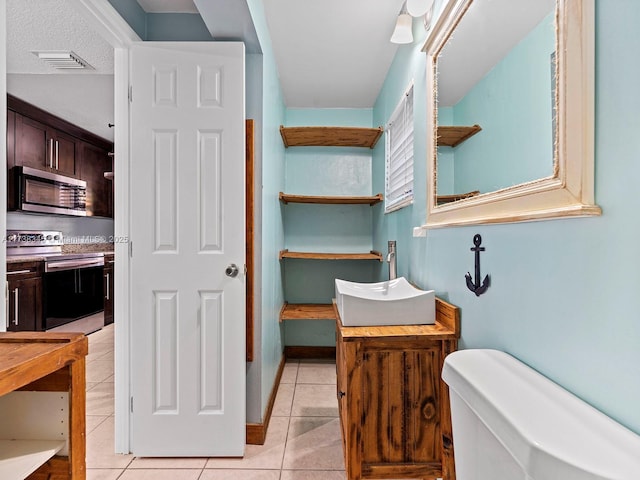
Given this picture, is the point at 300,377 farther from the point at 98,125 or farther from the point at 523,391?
the point at 98,125

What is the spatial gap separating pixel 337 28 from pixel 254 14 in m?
0.65

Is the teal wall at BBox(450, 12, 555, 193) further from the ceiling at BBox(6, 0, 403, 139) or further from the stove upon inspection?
the stove

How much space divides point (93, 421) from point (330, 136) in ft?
9.05

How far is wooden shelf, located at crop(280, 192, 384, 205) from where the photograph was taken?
312cm

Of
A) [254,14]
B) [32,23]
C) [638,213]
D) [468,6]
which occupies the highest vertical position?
[32,23]

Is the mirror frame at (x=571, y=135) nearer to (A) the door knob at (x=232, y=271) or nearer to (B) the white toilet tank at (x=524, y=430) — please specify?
(B) the white toilet tank at (x=524, y=430)

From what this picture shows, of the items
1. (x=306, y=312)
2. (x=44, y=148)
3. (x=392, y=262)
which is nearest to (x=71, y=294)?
(x=44, y=148)

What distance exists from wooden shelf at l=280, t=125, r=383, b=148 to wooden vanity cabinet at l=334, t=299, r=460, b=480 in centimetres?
210

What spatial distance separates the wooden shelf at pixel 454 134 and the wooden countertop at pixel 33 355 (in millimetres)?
1416

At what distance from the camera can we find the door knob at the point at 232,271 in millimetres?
1904

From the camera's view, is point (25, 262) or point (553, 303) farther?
point (25, 262)

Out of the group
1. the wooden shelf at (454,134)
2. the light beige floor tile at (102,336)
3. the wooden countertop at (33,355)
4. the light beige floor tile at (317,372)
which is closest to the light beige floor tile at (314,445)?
the light beige floor tile at (317,372)

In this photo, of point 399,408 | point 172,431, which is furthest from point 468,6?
point 172,431

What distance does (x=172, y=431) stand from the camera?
1.92 meters
